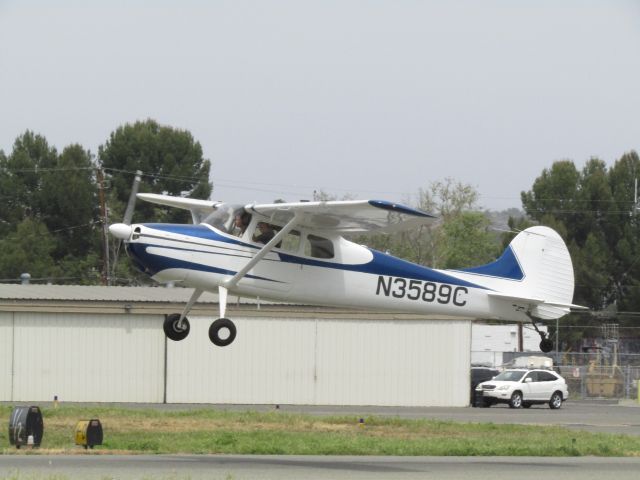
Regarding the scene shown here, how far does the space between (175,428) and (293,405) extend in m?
13.6

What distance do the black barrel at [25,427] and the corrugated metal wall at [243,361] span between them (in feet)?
59.7

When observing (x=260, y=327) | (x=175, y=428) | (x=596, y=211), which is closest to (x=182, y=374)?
(x=260, y=327)

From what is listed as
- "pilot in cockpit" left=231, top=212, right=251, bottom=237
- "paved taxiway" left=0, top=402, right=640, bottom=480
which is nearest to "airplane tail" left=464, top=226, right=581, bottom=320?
"paved taxiway" left=0, top=402, right=640, bottom=480

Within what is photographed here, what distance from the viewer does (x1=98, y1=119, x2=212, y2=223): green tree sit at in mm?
74812

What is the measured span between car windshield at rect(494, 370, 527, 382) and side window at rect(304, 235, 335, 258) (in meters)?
22.3

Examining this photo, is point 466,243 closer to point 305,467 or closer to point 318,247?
point 318,247

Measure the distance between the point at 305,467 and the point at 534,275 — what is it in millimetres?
7905

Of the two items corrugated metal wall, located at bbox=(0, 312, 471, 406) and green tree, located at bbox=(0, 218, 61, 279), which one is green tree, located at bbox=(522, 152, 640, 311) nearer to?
green tree, located at bbox=(0, 218, 61, 279)

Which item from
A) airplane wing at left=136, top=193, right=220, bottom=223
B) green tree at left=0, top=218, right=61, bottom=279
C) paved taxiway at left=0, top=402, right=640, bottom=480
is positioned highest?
green tree at left=0, top=218, right=61, bottom=279

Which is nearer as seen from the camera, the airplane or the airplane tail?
the airplane

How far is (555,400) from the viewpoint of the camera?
43500mm

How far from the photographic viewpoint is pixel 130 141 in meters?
78.5

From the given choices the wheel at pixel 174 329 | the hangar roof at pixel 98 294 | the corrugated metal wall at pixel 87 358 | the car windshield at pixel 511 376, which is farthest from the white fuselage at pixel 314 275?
the hangar roof at pixel 98 294

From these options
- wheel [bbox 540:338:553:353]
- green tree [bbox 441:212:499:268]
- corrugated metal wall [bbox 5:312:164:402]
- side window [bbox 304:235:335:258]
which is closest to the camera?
side window [bbox 304:235:335:258]
